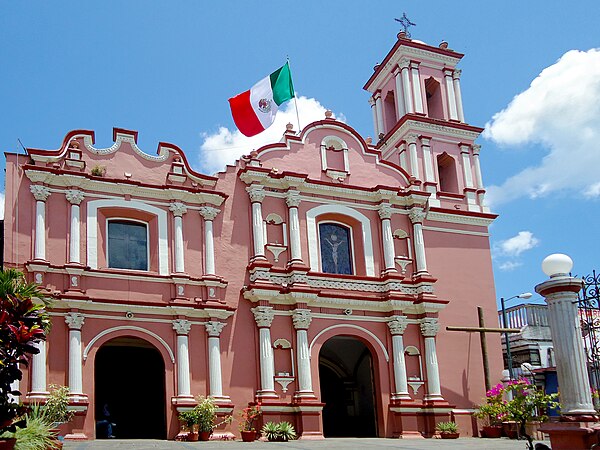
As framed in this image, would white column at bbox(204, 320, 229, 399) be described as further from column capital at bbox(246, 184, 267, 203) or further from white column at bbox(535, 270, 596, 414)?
white column at bbox(535, 270, 596, 414)

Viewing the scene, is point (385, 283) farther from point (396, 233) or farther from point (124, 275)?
point (124, 275)

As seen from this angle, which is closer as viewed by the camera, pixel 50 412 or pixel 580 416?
pixel 580 416

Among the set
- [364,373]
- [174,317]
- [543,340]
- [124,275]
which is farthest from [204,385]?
[543,340]

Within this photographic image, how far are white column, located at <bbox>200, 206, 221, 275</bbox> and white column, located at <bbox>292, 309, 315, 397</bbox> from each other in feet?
9.23

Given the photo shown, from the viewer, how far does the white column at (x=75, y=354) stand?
19.2 meters

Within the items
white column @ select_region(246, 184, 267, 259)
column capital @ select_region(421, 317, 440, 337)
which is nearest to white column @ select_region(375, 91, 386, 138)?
white column @ select_region(246, 184, 267, 259)

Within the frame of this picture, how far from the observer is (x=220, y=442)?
63.2ft

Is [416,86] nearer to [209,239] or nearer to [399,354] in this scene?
[399,354]

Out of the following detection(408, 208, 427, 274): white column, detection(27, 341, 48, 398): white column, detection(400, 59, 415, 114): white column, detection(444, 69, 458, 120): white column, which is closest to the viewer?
detection(27, 341, 48, 398): white column

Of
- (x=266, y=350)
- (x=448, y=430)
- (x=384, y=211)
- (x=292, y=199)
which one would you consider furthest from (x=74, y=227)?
(x=448, y=430)

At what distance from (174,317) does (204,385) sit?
80.2 inches

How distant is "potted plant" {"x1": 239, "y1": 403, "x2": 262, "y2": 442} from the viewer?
19984 mm

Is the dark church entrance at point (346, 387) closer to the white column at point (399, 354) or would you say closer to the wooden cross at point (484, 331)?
the white column at point (399, 354)

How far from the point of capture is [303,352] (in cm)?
2212
